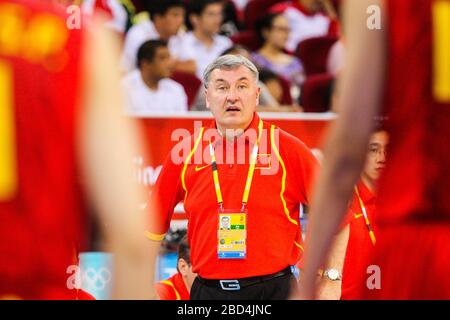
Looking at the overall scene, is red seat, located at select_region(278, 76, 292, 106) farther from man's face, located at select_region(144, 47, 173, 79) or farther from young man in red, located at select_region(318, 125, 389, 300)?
young man in red, located at select_region(318, 125, 389, 300)

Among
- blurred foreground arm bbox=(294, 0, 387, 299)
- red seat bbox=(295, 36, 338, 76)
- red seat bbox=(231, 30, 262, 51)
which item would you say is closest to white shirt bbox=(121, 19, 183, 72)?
red seat bbox=(231, 30, 262, 51)

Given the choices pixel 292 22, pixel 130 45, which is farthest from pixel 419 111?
pixel 292 22

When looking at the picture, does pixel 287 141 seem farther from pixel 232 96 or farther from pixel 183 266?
pixel 183 266

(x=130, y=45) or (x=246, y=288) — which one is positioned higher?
(x=130, y=45)

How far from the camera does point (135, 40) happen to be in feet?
18.7

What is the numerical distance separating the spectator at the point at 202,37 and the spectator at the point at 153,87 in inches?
20.9

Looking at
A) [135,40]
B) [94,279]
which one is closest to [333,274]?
[94,279]

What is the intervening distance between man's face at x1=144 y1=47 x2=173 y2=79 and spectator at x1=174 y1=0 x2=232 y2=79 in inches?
18.4

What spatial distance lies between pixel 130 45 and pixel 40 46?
368 centimetres

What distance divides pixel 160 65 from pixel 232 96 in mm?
1275

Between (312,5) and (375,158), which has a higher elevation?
(312,5)

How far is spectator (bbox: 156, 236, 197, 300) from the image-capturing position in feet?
13.3
